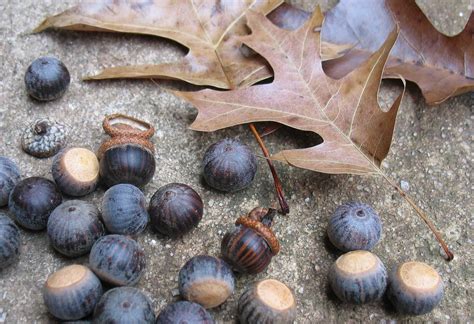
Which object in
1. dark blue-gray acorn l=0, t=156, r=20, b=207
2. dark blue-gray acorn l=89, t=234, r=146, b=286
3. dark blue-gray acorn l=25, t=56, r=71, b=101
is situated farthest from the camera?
dark blue-gray acorn l=25, t=56, r=71, b=101

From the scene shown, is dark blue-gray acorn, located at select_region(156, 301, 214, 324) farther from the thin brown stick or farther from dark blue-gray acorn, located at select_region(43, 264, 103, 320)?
the thin brown stick

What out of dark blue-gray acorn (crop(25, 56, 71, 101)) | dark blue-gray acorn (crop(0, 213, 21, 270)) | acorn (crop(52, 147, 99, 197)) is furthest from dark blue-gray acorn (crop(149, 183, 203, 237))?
dark blue-gray acorn (crop(25, 56, 71, 101))

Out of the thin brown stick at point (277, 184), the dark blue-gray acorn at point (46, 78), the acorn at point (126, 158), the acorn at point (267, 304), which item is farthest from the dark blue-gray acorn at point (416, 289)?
the dark blue-gray acorn at point (46, 78)

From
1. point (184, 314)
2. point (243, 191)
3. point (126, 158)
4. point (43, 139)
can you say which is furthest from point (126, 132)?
point (184, 314)

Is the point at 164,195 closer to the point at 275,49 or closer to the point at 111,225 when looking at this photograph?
the point at 111,225

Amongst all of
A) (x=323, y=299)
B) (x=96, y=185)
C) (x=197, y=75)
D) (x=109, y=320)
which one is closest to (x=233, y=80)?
(x=197, y=75)

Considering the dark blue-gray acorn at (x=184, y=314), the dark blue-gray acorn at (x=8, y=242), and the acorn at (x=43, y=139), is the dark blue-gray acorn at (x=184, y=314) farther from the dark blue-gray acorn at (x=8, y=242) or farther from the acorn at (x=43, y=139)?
the acorn at (x=43, y=139)
